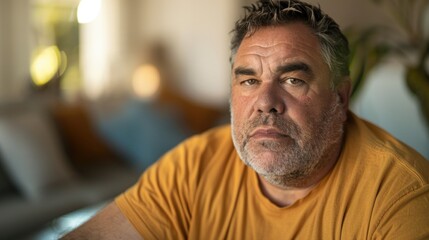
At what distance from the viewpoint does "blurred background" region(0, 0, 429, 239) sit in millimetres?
1893

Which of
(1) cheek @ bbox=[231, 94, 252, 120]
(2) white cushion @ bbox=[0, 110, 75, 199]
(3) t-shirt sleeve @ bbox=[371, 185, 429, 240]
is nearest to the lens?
(3) t-shirt sleeve @ bbox=[371, 185, 429, 240]

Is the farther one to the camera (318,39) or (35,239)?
(35,239)

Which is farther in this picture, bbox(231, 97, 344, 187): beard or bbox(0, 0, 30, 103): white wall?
bbox(0, 0, 30, 103): white wall

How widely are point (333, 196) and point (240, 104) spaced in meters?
0.29

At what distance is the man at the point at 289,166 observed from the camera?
42.0 inches

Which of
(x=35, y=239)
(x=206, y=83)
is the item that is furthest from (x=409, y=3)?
(x=206, y=83)

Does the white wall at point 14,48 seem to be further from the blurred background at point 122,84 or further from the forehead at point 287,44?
the forehead at point 287,44

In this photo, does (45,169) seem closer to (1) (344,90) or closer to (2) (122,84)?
(2) (122,84)

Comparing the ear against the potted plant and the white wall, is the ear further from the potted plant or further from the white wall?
the white wall

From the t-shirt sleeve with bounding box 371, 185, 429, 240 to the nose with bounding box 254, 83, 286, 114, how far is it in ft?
0.98

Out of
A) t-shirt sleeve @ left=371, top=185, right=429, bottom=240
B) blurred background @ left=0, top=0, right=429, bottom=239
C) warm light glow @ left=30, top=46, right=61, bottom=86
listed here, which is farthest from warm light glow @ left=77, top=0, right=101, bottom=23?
t-shirt sleeve @ left=371, top=185, right=429, bottom=240

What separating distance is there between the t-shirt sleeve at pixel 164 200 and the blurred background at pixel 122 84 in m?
0.43

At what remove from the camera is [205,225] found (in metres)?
1.22

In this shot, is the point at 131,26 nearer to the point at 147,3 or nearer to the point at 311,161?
the point at 147,3
